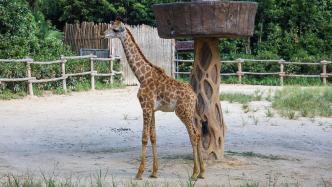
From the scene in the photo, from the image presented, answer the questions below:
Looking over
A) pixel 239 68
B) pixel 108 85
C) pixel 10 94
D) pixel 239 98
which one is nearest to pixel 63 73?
pixel 10 94

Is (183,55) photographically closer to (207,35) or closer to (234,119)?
(234,119)

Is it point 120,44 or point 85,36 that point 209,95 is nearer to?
point 120,44

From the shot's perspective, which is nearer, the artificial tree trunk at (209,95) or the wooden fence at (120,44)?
the artificial tree trunk at (209,95)

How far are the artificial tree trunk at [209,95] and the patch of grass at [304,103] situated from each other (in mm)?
5193

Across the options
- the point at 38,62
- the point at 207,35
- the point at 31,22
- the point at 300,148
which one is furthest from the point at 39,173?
the point at 31,22

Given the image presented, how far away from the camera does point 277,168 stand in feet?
26.5

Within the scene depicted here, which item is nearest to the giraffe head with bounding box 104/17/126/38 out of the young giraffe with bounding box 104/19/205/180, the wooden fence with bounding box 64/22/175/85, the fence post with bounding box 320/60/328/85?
the young giraffe with bounding box 104/19/205/180

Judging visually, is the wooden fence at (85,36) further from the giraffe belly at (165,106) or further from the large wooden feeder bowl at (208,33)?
the giraffe belly at (165,106)

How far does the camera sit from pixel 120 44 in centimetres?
2309

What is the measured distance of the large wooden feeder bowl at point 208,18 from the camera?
25.9ft

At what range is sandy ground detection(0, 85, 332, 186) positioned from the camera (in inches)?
306

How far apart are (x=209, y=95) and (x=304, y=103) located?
7.36 meters

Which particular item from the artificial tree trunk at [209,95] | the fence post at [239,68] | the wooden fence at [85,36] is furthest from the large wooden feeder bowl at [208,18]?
the fence post at [239,68]

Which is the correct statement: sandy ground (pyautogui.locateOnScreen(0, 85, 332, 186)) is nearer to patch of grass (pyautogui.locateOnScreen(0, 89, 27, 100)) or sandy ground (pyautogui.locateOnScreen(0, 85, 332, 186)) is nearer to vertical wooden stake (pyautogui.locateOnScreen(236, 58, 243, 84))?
patch of grass (pyautogui.locateOnScreen(0, 89, 27, 100))
